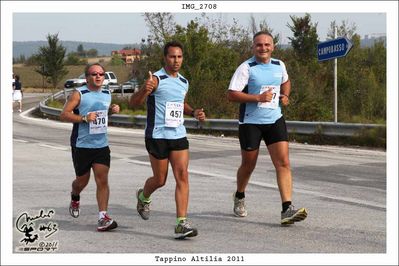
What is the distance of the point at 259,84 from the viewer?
742 centimetres

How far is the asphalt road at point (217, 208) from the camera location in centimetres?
647

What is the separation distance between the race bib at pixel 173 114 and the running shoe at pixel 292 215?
1426 millimetres

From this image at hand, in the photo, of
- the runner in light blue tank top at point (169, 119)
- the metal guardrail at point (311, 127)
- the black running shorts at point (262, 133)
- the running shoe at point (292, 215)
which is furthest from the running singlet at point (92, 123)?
the metal guardrail at point (311, 127)

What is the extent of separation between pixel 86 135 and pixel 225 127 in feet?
37.7

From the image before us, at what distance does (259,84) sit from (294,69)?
16.2 metres

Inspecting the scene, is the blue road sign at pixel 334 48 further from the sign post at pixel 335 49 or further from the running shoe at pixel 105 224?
the running shoe at pixel 105 224

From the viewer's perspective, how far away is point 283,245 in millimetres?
6441

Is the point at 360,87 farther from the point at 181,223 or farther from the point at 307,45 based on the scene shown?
the point at 181,223

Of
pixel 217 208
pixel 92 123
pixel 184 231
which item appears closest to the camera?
pixel 184 231

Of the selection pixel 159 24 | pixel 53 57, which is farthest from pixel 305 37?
pixel 53 57

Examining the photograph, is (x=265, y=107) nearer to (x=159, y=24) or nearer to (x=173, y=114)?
(x=173, y=114)

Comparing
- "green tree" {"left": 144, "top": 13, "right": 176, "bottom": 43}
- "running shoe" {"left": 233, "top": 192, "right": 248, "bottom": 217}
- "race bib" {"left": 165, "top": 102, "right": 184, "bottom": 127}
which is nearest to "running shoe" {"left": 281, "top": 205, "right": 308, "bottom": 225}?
"running shoe" {"left": 233, "top": 192, "right": 248, "bottom": 217}

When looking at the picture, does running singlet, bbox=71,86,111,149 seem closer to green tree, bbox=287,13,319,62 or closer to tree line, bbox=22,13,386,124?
tree line, bbox=22,13,386,124

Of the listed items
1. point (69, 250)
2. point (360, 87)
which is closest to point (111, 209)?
point (69, 250)
